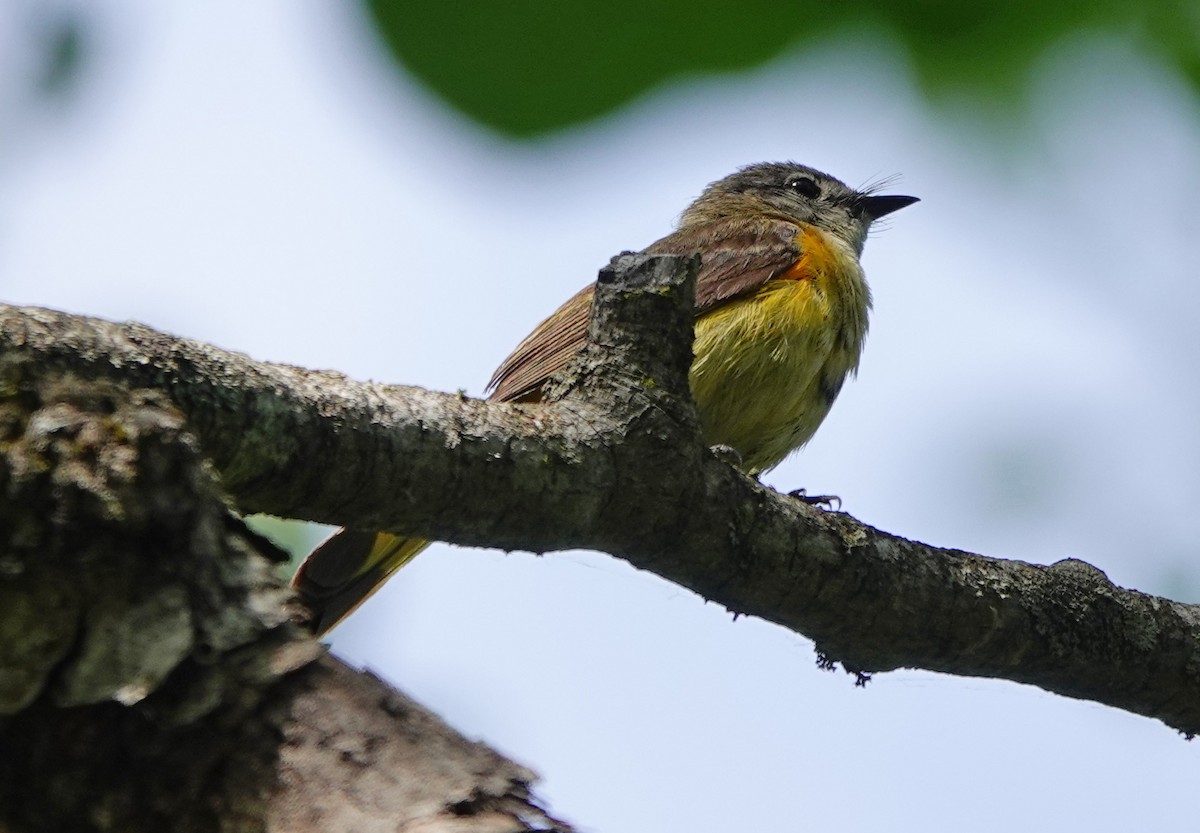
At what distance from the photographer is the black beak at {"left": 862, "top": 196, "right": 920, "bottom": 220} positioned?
8.24m

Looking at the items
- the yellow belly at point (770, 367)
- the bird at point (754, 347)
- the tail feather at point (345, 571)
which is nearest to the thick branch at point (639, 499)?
the bird at point (754, 347)

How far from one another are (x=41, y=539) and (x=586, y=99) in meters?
0.85

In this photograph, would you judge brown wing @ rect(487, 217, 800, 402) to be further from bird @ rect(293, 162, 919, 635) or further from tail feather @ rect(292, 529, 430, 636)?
tail feather @ rect(292, 529, 430, 636)

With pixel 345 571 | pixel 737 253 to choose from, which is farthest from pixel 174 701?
pixel 737 253

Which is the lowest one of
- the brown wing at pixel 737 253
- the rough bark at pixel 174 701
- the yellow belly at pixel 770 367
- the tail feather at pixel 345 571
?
the tail feather at pixel 345 571

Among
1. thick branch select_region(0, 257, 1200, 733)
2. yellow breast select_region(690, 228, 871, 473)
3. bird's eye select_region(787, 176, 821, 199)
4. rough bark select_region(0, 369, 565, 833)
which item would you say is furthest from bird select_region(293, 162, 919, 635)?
Result: rough bark select_region(0, 369, 565, 833)

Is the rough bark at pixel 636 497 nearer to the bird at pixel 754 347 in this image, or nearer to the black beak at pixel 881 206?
the bird at pixel 754 347

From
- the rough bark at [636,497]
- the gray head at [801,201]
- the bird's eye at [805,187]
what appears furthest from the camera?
the bird's eye at [805,187]

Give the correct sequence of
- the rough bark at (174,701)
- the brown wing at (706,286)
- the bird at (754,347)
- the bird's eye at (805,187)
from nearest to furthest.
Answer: the rough bark at (174,701) < the bird at (754,347) < the brown wing at (706,286) < the bird's eye at (805,187)

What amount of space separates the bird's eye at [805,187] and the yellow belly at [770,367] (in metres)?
2.36

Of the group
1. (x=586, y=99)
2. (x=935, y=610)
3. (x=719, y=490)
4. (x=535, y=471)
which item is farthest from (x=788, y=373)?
(x=586, y=99)

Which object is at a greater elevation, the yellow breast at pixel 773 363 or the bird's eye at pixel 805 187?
the bird's eye at pixel 805 187

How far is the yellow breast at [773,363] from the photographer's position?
579cm

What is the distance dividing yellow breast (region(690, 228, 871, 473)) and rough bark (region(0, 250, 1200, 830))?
1.64 m
